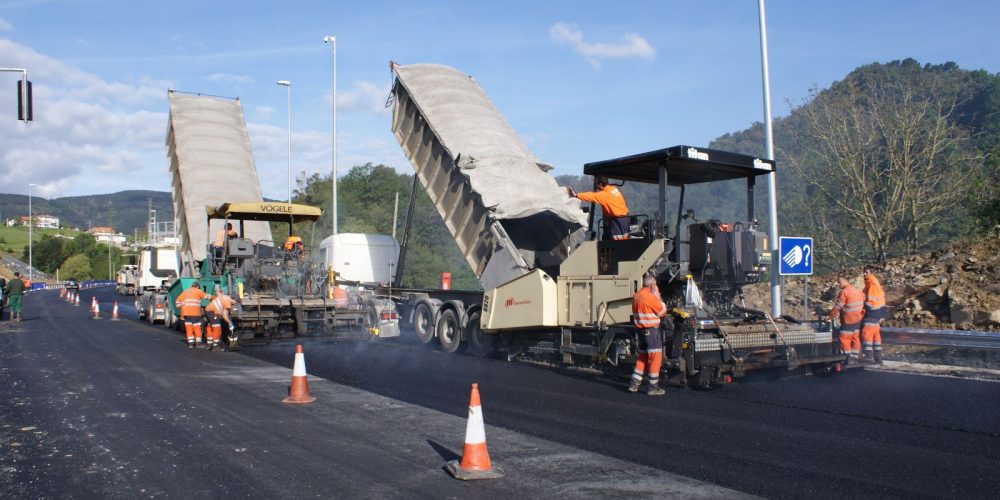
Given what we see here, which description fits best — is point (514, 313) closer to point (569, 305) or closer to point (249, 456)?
point (569, 305)

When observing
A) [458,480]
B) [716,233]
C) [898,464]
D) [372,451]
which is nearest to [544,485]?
[458,480]

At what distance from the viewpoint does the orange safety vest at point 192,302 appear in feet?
45.5

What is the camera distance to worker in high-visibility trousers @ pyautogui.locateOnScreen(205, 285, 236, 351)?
1363 cm

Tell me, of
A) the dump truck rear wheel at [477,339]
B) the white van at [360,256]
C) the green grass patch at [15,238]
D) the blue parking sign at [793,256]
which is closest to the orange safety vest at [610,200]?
the blue parking sign at [793,256]

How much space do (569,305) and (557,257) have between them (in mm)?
1698

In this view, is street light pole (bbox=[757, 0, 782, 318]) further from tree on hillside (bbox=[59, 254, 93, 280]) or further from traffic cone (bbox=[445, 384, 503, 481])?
tree on hillside (bbox=[59, 254, 93, 280])

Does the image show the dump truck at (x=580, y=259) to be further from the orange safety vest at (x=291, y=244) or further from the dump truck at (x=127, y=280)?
the dump truck at (x=127, y=280)

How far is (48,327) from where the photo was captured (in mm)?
19547

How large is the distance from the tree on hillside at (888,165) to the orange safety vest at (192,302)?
15240 mm

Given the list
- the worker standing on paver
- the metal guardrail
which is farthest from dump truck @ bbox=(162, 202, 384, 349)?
the worker standing on paver

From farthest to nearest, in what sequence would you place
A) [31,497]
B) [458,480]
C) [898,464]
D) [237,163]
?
[237,163], [898,464], [458,480], [31,497]

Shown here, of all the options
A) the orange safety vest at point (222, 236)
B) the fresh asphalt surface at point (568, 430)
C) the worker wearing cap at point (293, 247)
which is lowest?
the fresh asphalt surface at point (568, 430)

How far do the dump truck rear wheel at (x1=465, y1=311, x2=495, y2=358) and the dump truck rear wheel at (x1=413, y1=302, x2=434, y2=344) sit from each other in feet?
3.94

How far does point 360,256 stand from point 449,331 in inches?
210
